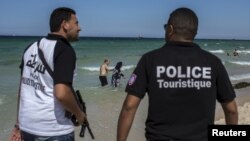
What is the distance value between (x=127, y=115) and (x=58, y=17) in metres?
0.93

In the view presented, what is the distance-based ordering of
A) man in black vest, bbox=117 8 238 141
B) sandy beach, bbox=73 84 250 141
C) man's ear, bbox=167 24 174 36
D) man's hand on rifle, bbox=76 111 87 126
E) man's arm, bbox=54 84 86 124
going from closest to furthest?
man in black vest, bbox=117 8 238 141 < man's ear, bbox=167 24 174 36 < man's arm, bbox=54 84 86 124 < man's hand on rifle, bbox=76 111 87 126 < sandy beach, bbox=73 84 250 141

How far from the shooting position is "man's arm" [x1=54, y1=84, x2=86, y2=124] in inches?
128

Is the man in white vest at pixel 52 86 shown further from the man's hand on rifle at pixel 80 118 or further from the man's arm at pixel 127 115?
the man's arm at pixel 127 115

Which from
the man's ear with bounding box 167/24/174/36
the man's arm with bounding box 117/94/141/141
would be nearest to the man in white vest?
the man's arm with bounding box 117/94/141/141

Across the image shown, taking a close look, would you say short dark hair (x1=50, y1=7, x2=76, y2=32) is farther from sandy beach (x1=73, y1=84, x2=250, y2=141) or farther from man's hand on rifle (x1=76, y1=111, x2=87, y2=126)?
sandy beach (x1=73, y1=84, x2=250, y2=141)

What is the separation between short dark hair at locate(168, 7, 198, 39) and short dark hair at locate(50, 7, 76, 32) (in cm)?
84

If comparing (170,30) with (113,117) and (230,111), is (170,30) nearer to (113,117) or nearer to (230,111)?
(230,111)

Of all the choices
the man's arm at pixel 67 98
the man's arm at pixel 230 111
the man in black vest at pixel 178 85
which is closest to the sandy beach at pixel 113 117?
the man's arm at pixel 67 98

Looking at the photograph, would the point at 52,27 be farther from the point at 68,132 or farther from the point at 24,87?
the point at 68,132

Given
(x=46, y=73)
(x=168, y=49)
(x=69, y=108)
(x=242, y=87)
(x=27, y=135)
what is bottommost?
(x=242, y=87)

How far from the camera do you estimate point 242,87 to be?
17.7 metres

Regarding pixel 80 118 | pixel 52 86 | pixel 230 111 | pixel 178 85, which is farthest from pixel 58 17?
pixel 230 111

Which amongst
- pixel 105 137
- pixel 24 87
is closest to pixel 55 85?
pixel 24 87

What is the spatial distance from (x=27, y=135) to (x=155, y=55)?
46.6 inches
